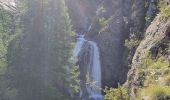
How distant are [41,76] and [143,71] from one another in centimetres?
1744

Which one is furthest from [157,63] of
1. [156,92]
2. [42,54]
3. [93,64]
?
[93,64]

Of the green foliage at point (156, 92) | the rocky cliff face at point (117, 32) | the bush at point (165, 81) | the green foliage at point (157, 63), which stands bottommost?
the green foliage at point (156, 92)

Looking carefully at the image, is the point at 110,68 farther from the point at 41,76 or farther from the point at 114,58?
the point at 41,76

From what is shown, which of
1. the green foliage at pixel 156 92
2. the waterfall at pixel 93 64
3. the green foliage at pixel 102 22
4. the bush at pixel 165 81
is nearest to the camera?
the green foliage at pixel 156 92

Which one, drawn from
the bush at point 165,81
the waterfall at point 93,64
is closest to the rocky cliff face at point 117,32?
the waterfall at point 93,64

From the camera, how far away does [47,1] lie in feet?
103

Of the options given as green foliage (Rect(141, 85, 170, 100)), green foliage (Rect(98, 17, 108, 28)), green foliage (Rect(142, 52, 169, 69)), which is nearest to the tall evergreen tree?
green foliage (Rect(98, 17, 108, 28))

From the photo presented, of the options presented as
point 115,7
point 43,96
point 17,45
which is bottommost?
point 43,96

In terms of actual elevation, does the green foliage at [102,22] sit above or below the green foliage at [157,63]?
above

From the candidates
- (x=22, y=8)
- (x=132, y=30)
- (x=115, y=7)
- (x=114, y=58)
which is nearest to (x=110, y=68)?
(x=114, y=58)

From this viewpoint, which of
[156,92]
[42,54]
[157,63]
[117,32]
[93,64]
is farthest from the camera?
[117,32]

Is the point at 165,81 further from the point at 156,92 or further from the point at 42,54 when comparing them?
the point at 42,54

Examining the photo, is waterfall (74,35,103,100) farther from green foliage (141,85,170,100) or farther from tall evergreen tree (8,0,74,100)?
green foliage (141,85,170,100)

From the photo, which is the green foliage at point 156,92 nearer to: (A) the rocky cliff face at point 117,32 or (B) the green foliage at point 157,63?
(B) the green foliage at point 157,63
